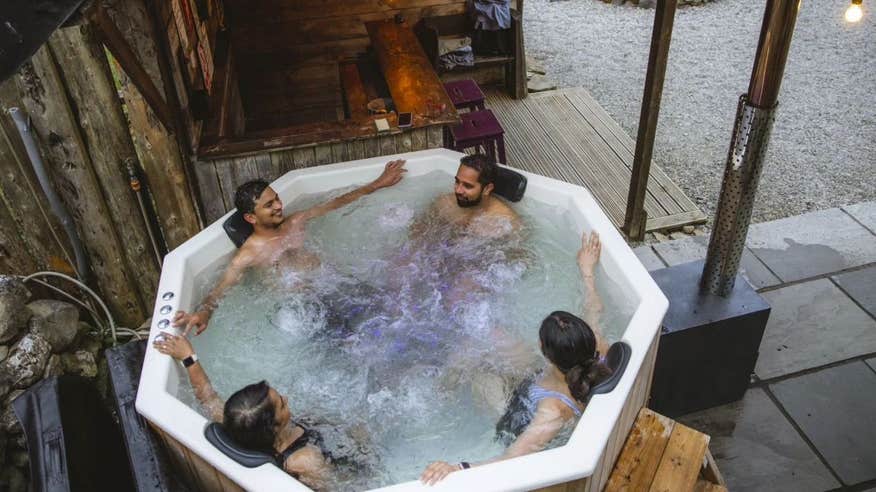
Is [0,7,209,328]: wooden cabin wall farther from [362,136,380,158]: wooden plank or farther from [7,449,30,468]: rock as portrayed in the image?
[362,136,380,158]: wooden plank

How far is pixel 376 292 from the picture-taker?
3553 mm

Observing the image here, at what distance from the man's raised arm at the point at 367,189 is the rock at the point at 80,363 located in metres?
1.42

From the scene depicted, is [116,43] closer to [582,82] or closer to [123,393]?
[123,393]

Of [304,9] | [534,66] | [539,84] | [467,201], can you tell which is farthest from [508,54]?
[467,201]

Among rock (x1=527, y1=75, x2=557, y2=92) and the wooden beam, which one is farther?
rock (x1=527, y1=75, x2=557, y2=92)

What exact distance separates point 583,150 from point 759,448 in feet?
10.4

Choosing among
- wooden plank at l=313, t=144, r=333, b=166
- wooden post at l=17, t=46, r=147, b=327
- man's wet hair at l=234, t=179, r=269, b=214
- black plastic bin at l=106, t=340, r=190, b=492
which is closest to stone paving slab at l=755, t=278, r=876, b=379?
wooden plank at l=313, t=144, r=333, b=166

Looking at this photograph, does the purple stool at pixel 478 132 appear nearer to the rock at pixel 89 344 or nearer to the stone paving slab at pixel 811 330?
the stone paving slab at pixel 811 330

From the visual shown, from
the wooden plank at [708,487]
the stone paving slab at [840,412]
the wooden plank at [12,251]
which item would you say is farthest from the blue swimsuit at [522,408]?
the wooden plank at [12,251]

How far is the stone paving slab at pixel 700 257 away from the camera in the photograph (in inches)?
162

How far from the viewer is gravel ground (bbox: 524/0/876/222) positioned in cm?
529

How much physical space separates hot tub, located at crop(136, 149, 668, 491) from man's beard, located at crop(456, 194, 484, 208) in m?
0.32

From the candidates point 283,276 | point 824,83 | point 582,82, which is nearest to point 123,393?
point 283,276

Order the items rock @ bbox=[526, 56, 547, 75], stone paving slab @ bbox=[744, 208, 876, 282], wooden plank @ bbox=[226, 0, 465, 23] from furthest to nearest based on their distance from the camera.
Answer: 1. rock @ bbox=[526, 56, 547, 75]
2. wooden plank @ bbox=[226, 0, 465, 23]
3. stone paving slab @ bbox=[744, 208, 876, 282]
